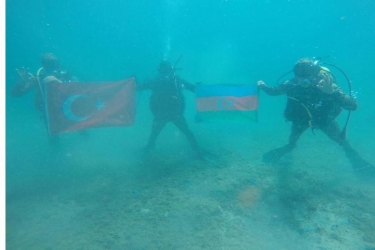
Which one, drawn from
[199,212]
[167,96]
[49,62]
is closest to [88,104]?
[49,62]

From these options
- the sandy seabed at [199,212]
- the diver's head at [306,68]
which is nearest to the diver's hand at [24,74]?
the sandy seabed at [199,212]

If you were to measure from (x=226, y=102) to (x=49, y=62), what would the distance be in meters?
5.83

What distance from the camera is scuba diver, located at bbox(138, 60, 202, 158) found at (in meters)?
7.55

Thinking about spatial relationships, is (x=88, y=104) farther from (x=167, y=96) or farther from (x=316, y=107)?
(x=316, y=107)

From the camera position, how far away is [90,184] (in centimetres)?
660

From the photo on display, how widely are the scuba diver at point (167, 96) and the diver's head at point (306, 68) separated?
A: 11.1ft

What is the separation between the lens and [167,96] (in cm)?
775

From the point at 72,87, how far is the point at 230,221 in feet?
18.8

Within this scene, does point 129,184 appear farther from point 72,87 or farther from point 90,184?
point 72,87

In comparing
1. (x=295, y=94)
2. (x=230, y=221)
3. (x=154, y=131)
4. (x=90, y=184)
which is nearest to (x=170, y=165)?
(x=154, y=131)

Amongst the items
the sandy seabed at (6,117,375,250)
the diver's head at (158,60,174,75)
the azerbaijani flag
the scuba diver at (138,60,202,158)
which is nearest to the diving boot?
the sandy seabed at (6,117,375,250)

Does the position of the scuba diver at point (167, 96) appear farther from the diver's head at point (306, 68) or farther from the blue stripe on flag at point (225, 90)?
the diver's head at point (306, 68)

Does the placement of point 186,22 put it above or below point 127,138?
above

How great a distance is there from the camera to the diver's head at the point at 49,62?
7.15 m
